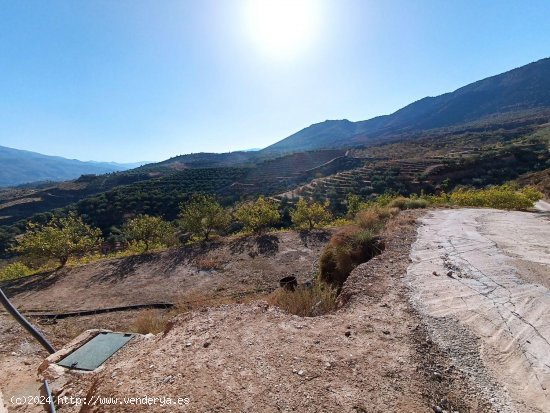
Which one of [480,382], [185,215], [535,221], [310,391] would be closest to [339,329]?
[310,391]

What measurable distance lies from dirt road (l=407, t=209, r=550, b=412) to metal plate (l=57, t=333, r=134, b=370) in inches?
172

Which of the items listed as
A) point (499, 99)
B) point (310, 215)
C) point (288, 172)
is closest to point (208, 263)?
point (310, 215)

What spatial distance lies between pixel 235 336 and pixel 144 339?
1.84 metres

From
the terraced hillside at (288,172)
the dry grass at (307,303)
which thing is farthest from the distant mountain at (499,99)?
the dry grass at (307,303)

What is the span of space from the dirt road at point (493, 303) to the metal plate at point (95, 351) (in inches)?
172

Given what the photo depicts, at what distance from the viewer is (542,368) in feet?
9.71

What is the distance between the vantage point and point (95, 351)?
15.1 feet

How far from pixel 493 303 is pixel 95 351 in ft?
18.6

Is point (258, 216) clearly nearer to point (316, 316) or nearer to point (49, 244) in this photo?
point (49, 244)

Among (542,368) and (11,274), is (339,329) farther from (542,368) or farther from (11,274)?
(11,274)

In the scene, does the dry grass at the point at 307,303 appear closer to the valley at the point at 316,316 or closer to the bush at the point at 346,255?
the valley at the point at 316,316

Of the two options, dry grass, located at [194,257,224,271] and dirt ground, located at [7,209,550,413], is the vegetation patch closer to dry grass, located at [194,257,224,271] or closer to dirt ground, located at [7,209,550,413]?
dirt ground, located at [7,209,550,413]

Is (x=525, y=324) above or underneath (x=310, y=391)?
underneath

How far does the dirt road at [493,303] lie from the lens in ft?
9.50
